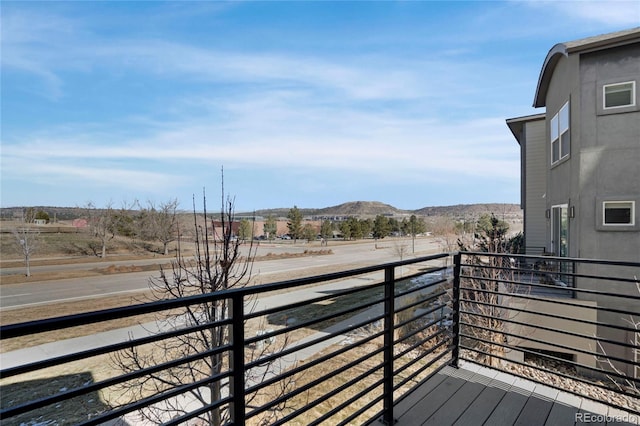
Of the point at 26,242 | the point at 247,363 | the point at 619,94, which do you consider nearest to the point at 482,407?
the point at 247,363

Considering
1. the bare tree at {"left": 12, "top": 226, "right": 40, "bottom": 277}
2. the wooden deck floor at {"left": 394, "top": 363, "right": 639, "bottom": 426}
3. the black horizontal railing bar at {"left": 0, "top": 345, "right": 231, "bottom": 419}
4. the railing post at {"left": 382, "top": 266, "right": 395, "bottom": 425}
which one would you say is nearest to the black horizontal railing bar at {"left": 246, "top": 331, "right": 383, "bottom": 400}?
the black horizontal railing bar at {"left": 0, "top": 345, "right": 231, "bottom": 419}

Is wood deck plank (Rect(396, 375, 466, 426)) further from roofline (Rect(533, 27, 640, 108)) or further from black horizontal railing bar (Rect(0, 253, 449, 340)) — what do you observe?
roofline (Rect(533, 27, 640, 108))

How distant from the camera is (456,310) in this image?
3.16m

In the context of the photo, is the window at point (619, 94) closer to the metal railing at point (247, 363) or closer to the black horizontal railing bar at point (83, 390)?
the metal railing at point (247, 363)

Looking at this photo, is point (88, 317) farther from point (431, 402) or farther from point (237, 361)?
point (431, 402)

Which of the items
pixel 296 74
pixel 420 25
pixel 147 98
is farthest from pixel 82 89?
pixel 420 25

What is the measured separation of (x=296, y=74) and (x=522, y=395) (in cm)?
1214

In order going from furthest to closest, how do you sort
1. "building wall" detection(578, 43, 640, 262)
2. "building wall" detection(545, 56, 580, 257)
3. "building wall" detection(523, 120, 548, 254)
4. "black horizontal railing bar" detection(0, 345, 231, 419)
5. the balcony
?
"building wall" detection(523, 120, 548, 254) < "building wall" detection(545, 56, 580, 257) < "building wall" detection(578, 43, 640, 262) < the balcony < "black horizontal railing bar" detection(0, 345, 231, 419)

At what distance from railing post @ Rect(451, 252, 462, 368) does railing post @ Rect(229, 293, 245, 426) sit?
7.36 ft

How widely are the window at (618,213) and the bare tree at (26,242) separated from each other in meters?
26.0

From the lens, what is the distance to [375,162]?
3095 cm

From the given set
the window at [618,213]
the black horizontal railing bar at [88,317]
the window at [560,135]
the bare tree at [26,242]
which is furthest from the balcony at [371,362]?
the bare tree at [26,242]

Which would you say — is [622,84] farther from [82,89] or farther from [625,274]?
[82,89]

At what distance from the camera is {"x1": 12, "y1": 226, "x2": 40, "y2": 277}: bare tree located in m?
20.5
